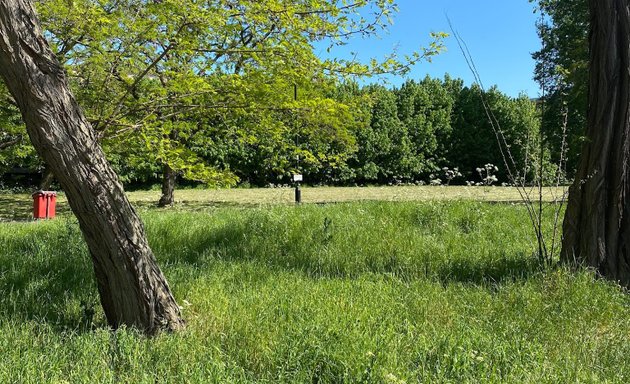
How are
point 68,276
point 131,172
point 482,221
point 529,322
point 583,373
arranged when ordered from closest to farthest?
point 583,373
point 529,322
point 68,276
point 482,221
point 131,172

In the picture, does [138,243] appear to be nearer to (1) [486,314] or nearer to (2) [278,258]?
(2) [278,258]

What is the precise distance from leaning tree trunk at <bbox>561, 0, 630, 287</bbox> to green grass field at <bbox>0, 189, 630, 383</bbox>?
0.39 meters

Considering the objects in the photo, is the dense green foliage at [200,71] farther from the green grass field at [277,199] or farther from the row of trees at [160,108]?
the green grass field at [277,199]

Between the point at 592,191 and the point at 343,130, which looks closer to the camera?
the point at 592,191

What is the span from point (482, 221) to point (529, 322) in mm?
3219

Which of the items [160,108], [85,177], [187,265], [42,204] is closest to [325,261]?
[187,265]

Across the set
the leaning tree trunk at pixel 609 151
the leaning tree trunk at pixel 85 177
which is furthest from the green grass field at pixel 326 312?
the leaning tree trunk at pixel 609 151

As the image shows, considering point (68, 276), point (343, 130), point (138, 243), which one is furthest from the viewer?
point (343, 130)

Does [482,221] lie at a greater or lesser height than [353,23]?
lesser

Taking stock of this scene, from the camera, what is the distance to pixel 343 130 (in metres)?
8.30

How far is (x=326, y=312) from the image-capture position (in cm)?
311

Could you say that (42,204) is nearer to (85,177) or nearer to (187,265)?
(187,265)

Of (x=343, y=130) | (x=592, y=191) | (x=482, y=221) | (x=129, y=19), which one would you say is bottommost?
(x=482, y=221)

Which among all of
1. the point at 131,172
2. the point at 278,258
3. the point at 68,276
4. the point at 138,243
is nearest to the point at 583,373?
the point at 138,243
